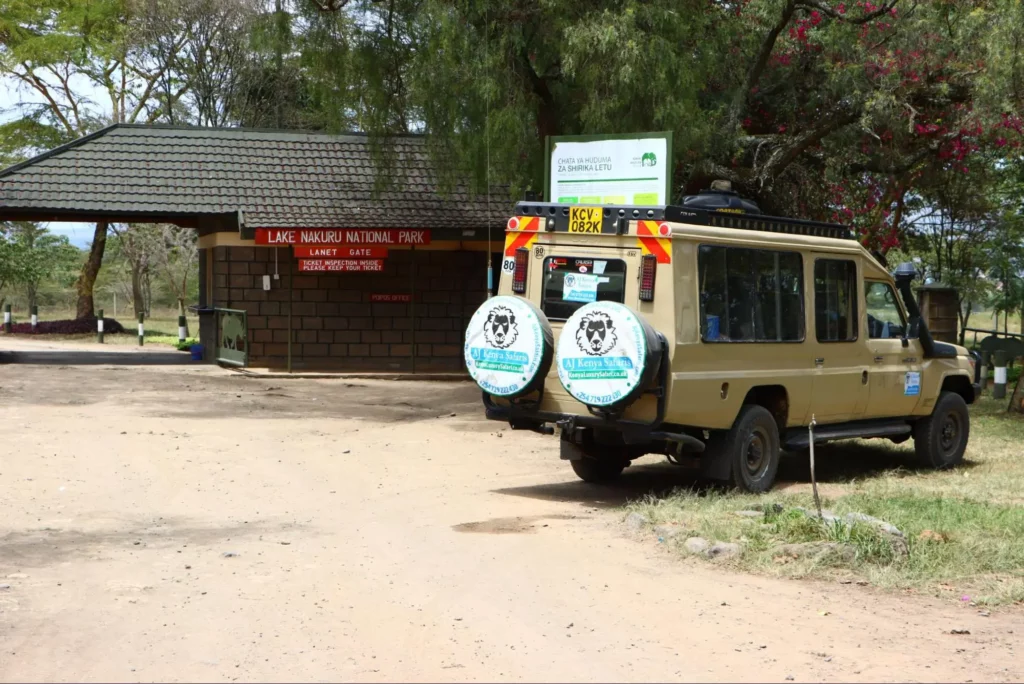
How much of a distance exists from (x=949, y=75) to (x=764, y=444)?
1035cm

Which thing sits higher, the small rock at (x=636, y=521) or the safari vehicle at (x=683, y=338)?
the safari vehicle at (x=683, y=338)

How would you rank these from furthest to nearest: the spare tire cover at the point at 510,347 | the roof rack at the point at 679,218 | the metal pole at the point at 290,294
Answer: the metal pole at the point at 290,294
the spare tire cover at the point at 510,347
the roof rack at the point at 679,218

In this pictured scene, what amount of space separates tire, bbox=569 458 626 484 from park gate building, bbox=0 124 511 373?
1213cm

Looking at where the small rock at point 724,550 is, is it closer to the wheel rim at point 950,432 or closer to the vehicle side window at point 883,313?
the vehicle side window at point 883,313

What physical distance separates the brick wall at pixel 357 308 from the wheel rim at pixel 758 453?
1386cm

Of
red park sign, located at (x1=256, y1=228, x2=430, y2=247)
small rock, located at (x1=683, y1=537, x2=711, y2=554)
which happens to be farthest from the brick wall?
small rock, located at (x1=683, y1=537, x2=711, y2=554)

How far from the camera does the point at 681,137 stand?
56.7 ft

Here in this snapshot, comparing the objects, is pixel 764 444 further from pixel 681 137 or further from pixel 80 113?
pixel 80 113

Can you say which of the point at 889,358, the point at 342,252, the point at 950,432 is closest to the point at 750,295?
the point at 889,358

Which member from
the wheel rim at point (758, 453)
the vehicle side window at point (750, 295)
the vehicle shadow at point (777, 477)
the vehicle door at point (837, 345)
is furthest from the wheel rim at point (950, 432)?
the wheel rim at point (758, 453)

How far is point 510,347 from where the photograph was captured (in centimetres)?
1036

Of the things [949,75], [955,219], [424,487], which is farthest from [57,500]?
[955,219]

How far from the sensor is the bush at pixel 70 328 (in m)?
37.2

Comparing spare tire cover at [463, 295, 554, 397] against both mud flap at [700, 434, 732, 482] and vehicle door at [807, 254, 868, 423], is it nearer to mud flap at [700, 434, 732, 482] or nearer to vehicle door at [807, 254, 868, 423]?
mud flap at [700, 434, 732, 482]
